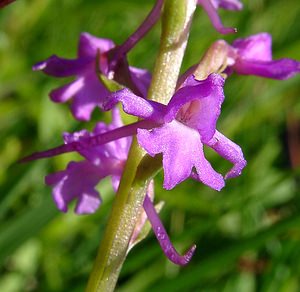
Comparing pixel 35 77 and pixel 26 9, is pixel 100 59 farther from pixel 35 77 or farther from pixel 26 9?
pixel 26 9

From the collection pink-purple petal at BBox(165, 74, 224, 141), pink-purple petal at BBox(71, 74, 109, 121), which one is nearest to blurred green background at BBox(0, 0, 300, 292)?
pink-purple petal at BBox(71, 74, 109, 121)

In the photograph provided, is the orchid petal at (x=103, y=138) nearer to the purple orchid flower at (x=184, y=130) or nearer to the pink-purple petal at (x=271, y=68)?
the purple orchid flower at (x=184, y=130)

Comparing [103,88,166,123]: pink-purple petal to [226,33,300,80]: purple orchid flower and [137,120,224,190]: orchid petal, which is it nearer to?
[137,120,224,190]: orchid petal

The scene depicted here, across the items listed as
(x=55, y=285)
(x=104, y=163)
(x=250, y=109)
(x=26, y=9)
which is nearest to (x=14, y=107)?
(x=26, y=9)

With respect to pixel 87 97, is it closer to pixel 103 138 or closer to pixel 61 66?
pixel 61 66

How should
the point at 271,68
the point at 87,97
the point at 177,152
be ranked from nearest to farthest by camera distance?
the point at 177,152 < the point at 271,68 < the point at 87,97

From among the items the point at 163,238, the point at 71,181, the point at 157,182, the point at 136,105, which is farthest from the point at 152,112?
the point at 157,182

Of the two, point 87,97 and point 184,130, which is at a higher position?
point 184,130
